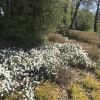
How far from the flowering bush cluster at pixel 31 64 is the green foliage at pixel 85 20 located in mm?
30826

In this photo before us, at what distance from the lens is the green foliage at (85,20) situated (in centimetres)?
4600

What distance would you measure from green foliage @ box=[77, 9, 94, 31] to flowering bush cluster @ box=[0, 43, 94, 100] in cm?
3083

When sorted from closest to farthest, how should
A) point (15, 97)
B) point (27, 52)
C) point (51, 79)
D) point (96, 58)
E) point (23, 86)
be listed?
point (15, 97)
point (23, 86)
point (51, 79)
point (27, 52)
point (96, 58)

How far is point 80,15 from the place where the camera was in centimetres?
5266

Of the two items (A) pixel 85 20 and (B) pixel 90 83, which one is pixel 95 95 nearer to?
(B) pixel 90 83

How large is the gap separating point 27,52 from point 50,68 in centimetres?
167

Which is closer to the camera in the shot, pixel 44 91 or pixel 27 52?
pixel 44 91

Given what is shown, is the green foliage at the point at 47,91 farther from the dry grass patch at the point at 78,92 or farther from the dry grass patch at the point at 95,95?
the dry grass patch at the point at 95,95

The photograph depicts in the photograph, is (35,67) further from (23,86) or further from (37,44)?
(37,44)

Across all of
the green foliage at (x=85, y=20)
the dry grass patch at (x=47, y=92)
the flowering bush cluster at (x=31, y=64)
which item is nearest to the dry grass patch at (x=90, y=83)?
the flowering bush cluster at (x=31, y=64)

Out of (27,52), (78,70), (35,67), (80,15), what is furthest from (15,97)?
(80,15)

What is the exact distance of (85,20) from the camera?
158ft

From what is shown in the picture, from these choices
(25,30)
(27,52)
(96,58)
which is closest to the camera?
(27,52)

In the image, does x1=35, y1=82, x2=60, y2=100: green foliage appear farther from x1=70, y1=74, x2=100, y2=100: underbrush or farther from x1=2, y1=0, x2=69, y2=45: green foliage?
x1=2, y1=0, x2=69, y2=45: green foliage
